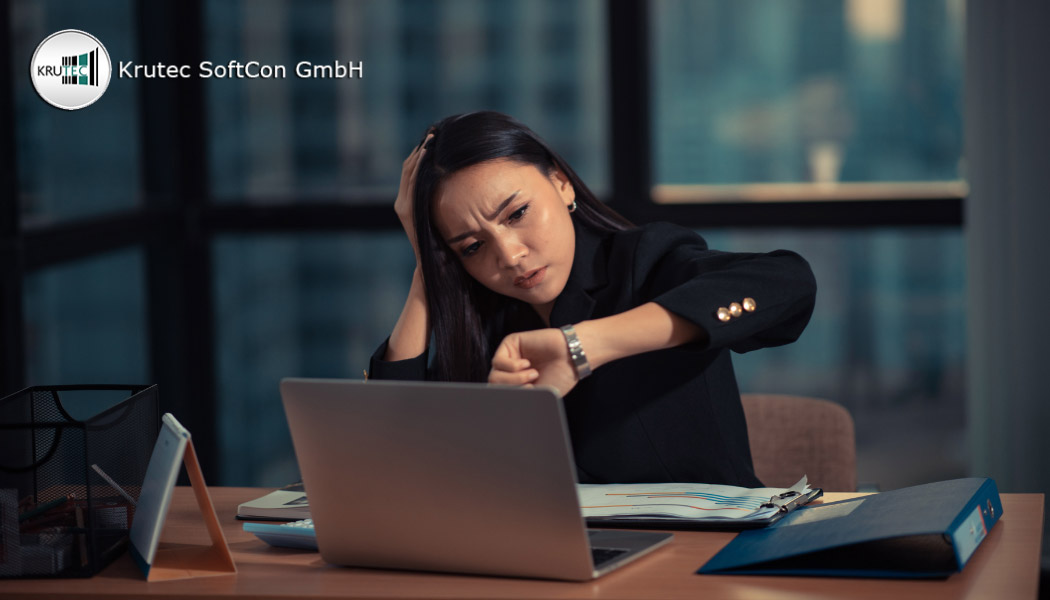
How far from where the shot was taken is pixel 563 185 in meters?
1.58

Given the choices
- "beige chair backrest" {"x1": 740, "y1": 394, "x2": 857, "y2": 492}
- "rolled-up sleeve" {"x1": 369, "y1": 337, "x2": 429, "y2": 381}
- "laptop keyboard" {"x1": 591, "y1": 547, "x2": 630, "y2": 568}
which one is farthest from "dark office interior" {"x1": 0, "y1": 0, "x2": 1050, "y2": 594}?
"laptop keyboard" {"x1": 591, "y1": 547, "x2": 630, "y2": 568}

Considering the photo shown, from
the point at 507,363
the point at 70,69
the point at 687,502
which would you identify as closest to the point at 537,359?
the point at 507,363

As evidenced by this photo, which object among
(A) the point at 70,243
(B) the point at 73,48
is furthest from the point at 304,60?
(A) the point at 70,243

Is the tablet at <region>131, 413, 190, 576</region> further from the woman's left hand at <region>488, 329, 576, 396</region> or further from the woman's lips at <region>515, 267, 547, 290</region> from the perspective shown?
the woman's lips at <region>515, 267, 547, 290</region>

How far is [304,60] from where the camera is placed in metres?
3.12

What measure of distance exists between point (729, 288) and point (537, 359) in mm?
249

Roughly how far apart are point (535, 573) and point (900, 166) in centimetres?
216

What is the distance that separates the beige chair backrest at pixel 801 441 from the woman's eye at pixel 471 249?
586 millimetres

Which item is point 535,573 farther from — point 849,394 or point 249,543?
point 849,394

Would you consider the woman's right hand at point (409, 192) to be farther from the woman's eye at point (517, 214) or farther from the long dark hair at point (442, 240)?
the woman's eye at point (517, 214)

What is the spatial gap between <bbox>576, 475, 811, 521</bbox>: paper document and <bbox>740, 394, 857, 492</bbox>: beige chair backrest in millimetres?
507

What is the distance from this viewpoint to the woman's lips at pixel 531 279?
151cm

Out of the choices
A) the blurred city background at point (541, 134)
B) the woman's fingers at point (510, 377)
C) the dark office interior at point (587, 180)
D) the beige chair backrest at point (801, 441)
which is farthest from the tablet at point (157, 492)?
the blurred city background at point (541, 134)

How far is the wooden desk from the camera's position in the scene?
0.98 m
